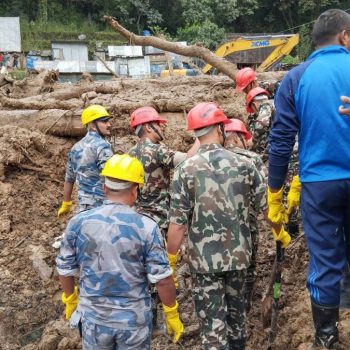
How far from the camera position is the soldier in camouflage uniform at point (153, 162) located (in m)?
4.53

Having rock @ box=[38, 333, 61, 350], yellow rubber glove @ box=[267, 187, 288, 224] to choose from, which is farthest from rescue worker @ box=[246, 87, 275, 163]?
rock @ box=[38, 333, 61, 350]

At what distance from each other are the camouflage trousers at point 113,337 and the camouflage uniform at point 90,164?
2.50 m

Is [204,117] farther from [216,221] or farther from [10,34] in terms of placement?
[10,34]

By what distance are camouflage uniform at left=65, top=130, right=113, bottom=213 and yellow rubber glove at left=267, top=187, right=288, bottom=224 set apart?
7.60 feet

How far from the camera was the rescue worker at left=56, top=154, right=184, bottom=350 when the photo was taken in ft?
9.52

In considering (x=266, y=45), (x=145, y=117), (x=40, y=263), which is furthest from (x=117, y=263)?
(x=266, y=45)

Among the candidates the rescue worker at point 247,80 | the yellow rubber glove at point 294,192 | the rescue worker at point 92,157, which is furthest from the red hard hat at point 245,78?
the yellow rubber glove at point 294,192

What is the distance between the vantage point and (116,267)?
9.54 feet

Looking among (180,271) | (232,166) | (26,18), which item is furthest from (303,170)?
(26,18)

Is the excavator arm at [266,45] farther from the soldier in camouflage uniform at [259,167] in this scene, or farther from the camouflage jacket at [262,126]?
the soldier in camouflage uniform at [259,167]

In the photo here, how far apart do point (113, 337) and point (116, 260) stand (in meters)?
0.49

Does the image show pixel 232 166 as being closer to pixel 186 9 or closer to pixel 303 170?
pixel 303 170

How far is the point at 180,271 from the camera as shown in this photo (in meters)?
5.46

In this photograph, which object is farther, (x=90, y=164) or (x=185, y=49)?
(x=185, y=49)
